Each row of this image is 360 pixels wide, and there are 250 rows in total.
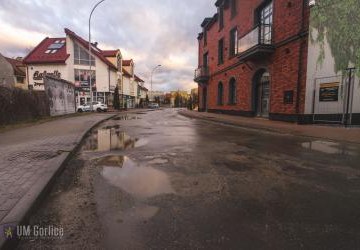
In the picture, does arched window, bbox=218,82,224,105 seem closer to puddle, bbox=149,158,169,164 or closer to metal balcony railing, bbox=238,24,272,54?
metal balcony railing, bbox=238,24,272,54

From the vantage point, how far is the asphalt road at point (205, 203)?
2.76 m

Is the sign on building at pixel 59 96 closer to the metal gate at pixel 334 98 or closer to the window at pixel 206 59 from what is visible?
the window at pixel 206 59

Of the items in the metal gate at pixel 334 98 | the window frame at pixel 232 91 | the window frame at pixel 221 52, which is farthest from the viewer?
the window frame at pixel 221 52

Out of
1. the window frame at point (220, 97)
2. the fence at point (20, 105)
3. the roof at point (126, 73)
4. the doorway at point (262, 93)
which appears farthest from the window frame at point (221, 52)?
the roof at point (126, 73)

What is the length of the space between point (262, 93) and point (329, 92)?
6.10 metres

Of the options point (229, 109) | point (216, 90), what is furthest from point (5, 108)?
point (216, 90)

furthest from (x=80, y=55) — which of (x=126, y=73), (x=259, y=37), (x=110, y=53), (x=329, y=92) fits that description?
(x=329, y=92)

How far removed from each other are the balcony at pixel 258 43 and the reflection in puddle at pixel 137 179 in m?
14.0

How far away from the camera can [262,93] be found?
19.7 meters

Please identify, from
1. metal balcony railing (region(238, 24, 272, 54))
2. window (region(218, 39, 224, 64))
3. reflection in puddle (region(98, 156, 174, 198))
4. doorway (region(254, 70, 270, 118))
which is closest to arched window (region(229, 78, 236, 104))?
window (region(218, 39, 224, 64))

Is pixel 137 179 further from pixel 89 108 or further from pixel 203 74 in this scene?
pixel 89 108

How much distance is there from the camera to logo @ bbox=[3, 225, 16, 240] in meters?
2.56

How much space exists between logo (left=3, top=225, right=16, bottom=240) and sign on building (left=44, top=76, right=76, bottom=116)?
19759 millimetres

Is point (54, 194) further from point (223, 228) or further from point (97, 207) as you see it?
point (223, 228)
